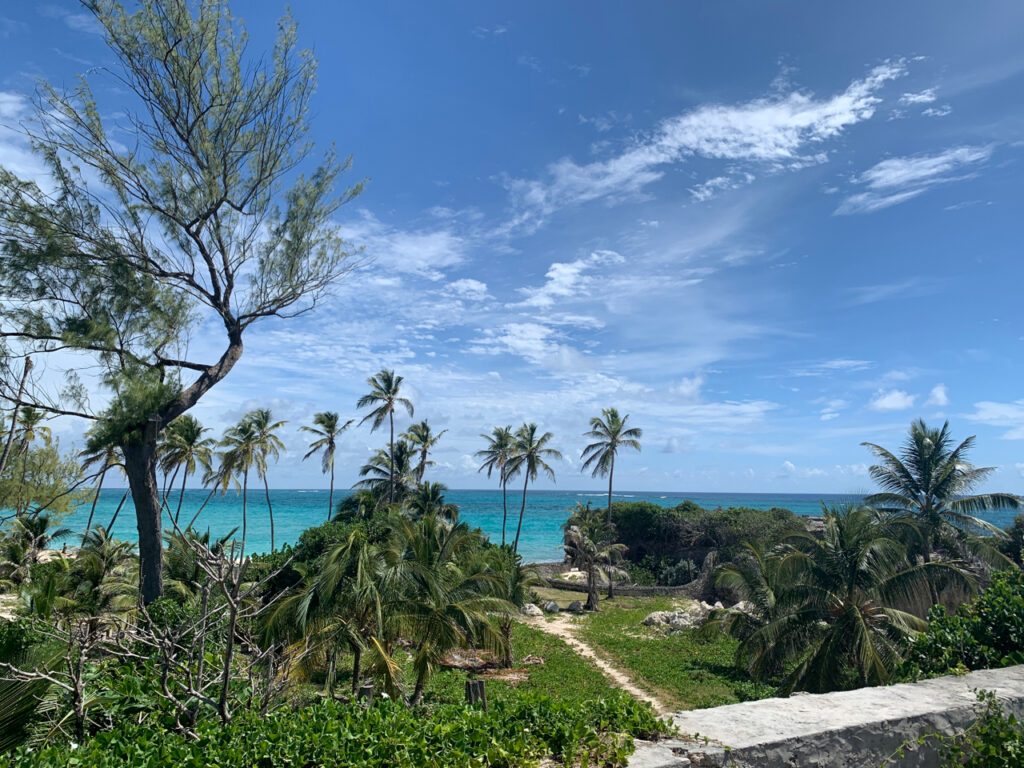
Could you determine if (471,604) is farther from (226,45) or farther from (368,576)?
(226,45)

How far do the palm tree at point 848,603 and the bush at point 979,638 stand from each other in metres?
7.11

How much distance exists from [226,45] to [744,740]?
1158cm

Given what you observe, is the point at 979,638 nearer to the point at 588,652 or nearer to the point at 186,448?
the point at 588,652

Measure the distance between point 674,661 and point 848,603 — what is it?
9.01 meters

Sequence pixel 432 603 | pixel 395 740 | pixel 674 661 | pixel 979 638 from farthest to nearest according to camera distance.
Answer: pixel 674 661 → pixel 432 603 → pixel 979 638 → pixel 395 740

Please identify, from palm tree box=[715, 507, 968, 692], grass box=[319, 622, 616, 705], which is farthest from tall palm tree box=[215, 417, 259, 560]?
palm tree box=[715, 507, 968, 692]

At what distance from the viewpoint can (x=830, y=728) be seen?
3.28m

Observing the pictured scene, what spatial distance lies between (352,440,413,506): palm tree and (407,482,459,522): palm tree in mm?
2082

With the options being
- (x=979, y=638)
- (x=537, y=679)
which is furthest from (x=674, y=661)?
(x=979, y=638)

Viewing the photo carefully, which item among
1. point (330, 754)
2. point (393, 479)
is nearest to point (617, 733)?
point (330, 754)

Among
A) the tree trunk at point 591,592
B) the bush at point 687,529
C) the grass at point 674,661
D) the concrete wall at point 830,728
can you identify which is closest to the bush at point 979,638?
the concrete wall at point 830,728

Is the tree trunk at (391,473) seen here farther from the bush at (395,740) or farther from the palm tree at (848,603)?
the bush at (395,740)

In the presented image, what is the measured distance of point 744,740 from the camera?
3.13 metres

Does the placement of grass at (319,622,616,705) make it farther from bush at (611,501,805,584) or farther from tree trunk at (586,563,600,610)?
bush at (611,501,805,584)
